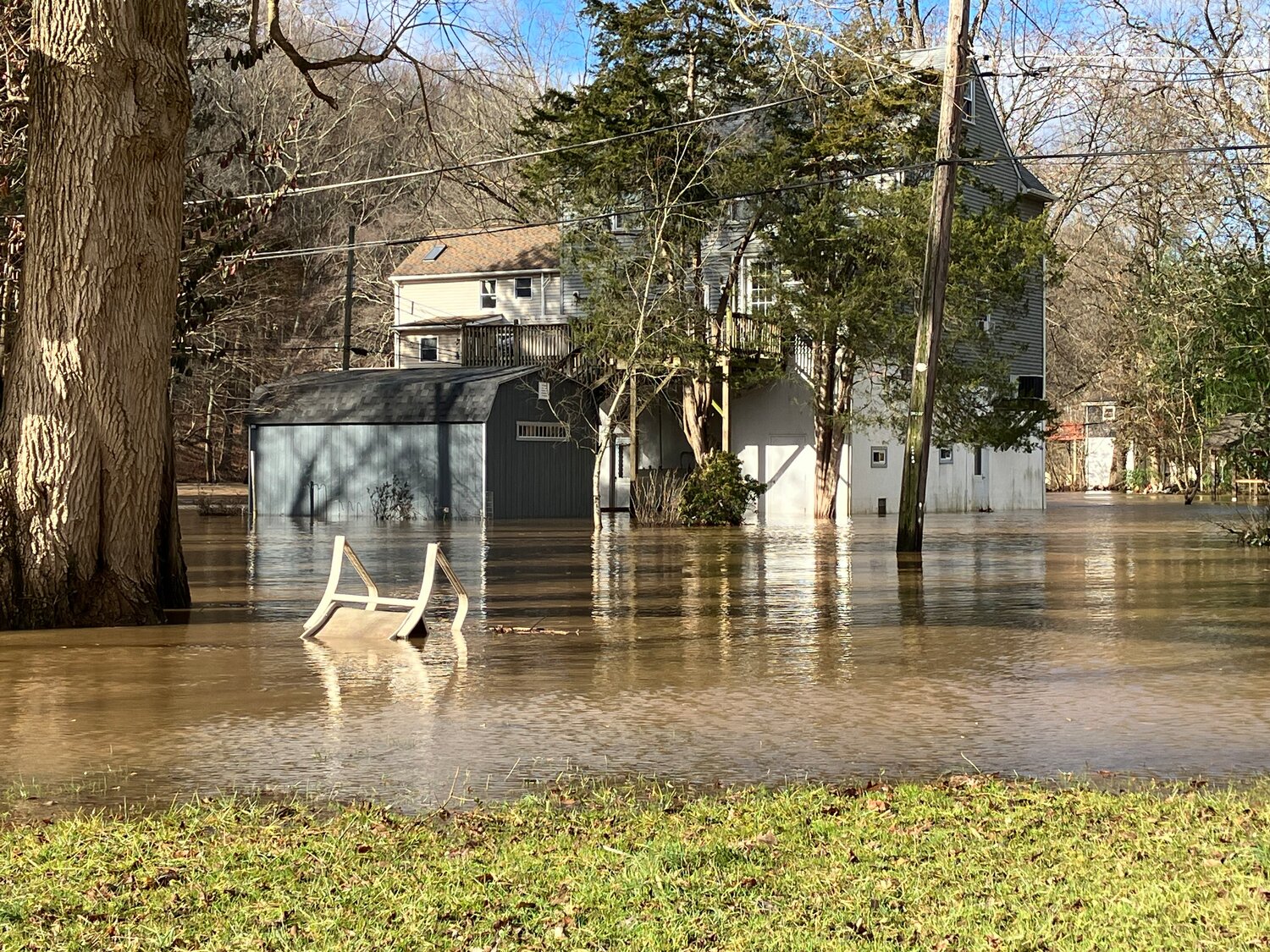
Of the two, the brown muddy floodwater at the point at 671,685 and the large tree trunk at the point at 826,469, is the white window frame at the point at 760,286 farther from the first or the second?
the brown muddy floodwater at the point at 671,685

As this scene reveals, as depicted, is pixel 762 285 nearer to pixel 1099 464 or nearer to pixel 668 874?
pixel 668 874

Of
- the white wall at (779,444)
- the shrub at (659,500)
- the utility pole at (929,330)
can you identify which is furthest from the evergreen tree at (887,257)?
the utility pole at (929,330)

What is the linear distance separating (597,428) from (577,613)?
90.8 ft

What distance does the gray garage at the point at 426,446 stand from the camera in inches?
1681

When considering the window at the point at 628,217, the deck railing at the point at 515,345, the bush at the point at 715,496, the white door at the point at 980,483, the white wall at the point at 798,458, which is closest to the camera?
the bush at the point at 715,496

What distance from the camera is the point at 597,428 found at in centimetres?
4512

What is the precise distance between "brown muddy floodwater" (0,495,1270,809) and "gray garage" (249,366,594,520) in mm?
19087

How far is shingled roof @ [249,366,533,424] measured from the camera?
4284cm

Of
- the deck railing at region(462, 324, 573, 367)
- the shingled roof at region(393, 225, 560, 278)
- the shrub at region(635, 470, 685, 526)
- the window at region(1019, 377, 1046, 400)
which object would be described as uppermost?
the shingled roof at region(393, 225, 560, 278)

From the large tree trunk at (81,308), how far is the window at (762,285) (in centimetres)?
2421

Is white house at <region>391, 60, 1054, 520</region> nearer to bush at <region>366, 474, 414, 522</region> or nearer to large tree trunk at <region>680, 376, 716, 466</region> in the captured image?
large tree trunk at <region>680, 376, 716, 466</region>

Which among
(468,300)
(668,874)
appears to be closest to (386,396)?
(468,300)

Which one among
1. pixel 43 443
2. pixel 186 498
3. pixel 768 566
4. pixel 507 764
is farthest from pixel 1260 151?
pixel 186 498

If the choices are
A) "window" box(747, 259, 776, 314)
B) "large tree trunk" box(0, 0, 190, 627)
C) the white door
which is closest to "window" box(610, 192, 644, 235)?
"window" box(747, 259, 776, 314)
